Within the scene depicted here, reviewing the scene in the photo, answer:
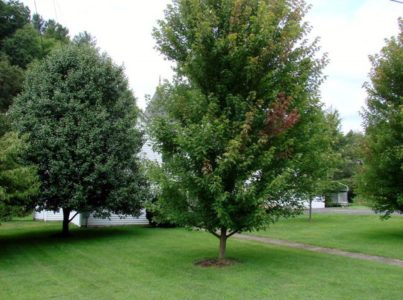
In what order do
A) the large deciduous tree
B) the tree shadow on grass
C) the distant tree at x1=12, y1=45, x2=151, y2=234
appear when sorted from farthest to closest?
the distant tree at x1=12, y1=45, x2=151, y2=234 < the tree shadow on grass < the large deciduous tree

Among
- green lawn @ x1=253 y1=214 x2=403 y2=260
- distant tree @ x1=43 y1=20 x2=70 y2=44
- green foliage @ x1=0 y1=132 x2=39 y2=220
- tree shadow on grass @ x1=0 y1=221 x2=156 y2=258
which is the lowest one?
tree shadow on grass @ x1=0 y1=221 x2=156 y2=258

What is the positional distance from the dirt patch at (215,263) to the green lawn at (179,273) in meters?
0.23

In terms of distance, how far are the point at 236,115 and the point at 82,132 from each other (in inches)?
263

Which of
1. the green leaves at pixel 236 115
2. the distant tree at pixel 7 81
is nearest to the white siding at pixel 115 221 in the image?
the green leaves at pixel 236 115

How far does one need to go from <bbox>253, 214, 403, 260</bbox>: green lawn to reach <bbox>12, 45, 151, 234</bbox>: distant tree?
5769mm

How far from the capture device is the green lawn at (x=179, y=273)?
7586mm

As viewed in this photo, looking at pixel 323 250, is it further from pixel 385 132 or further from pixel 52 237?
pixel 52 237

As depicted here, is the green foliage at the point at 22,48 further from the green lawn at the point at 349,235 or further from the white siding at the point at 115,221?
the green lawn at the point at 349,235

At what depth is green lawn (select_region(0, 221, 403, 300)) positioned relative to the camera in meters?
7.59

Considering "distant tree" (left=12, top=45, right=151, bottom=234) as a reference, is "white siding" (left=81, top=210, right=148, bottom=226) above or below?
below

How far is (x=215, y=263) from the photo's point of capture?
33.5 feet

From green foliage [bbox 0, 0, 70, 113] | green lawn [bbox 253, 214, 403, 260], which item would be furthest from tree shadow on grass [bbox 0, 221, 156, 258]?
green foliage [bbox 0, 0, 70, 113]

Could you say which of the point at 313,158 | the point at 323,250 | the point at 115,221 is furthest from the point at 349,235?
the point at 115,221

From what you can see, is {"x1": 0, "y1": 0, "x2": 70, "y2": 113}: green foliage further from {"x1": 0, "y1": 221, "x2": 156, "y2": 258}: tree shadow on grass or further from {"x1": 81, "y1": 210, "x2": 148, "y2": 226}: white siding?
{"x1": 0, "y1": 221, "x2": 156, "y2": 258}: tree shadow on grass
